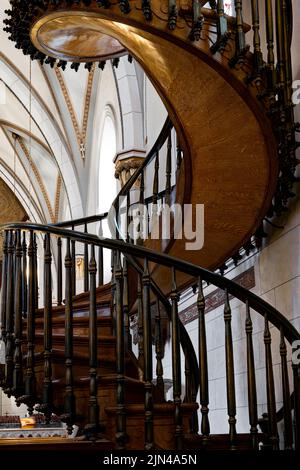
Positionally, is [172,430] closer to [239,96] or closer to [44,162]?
[239,96]

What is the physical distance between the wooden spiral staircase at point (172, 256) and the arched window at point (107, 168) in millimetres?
6126

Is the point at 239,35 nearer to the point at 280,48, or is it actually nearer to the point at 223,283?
the point at 280,48

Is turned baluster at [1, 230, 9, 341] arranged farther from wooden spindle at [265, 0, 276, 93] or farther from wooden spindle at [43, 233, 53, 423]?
wooden spindle at [265, 0, 276, 93]

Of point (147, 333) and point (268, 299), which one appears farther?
point (268, 299)

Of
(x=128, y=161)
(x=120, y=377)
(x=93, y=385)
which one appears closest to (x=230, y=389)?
(x=120, y=377)

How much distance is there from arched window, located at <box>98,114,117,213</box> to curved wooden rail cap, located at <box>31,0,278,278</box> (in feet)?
19.0

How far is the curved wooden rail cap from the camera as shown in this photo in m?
4.56

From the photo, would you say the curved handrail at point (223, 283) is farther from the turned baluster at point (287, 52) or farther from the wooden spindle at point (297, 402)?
the turned baluster at point (287, 52)

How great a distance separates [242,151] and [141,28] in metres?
1.09

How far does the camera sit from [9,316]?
16.7 ft

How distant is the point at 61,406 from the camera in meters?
4.79

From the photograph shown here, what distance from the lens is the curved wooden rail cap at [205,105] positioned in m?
4.56
